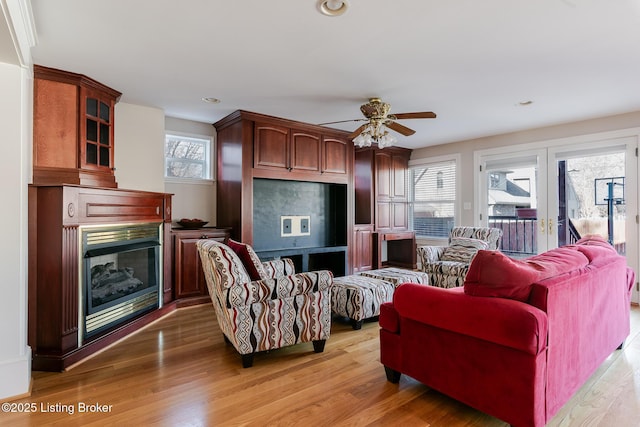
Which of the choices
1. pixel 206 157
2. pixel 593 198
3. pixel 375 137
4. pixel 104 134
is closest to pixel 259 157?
pixel 206 157

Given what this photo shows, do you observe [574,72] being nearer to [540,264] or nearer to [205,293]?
[540,264]

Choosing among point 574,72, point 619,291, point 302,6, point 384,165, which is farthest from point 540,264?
point 384,165

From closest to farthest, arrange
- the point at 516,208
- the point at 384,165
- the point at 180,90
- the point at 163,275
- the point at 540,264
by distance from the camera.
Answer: the point at 540,264, the point at 180,90, the point at 163,275, the point at 516,208, the point at 384,165

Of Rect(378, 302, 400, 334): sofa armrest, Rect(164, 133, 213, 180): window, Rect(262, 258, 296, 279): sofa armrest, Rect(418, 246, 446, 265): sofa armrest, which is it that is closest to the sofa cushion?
Rect(378, 302, 400, 334): sofa armrest

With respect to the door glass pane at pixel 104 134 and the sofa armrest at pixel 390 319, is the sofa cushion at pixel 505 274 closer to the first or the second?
the sofa armrest at pixel 390 319

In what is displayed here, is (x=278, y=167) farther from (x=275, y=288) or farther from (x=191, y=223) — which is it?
(x=275, y=288)

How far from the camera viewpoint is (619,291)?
2.57 metres

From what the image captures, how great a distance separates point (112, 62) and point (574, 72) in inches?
158

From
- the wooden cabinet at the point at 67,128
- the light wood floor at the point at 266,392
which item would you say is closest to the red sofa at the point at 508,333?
the light wood floor at the point at 266,392

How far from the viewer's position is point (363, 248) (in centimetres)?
588

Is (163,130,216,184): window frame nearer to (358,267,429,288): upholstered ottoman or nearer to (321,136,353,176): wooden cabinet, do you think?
(321,136,353,176): wooden cabinet

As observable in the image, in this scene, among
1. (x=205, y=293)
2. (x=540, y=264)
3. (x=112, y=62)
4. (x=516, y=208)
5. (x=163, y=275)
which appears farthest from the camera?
(x=516, y=208)

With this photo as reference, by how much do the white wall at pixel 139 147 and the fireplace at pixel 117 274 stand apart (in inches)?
26.9

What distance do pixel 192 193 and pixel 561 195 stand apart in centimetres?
512
